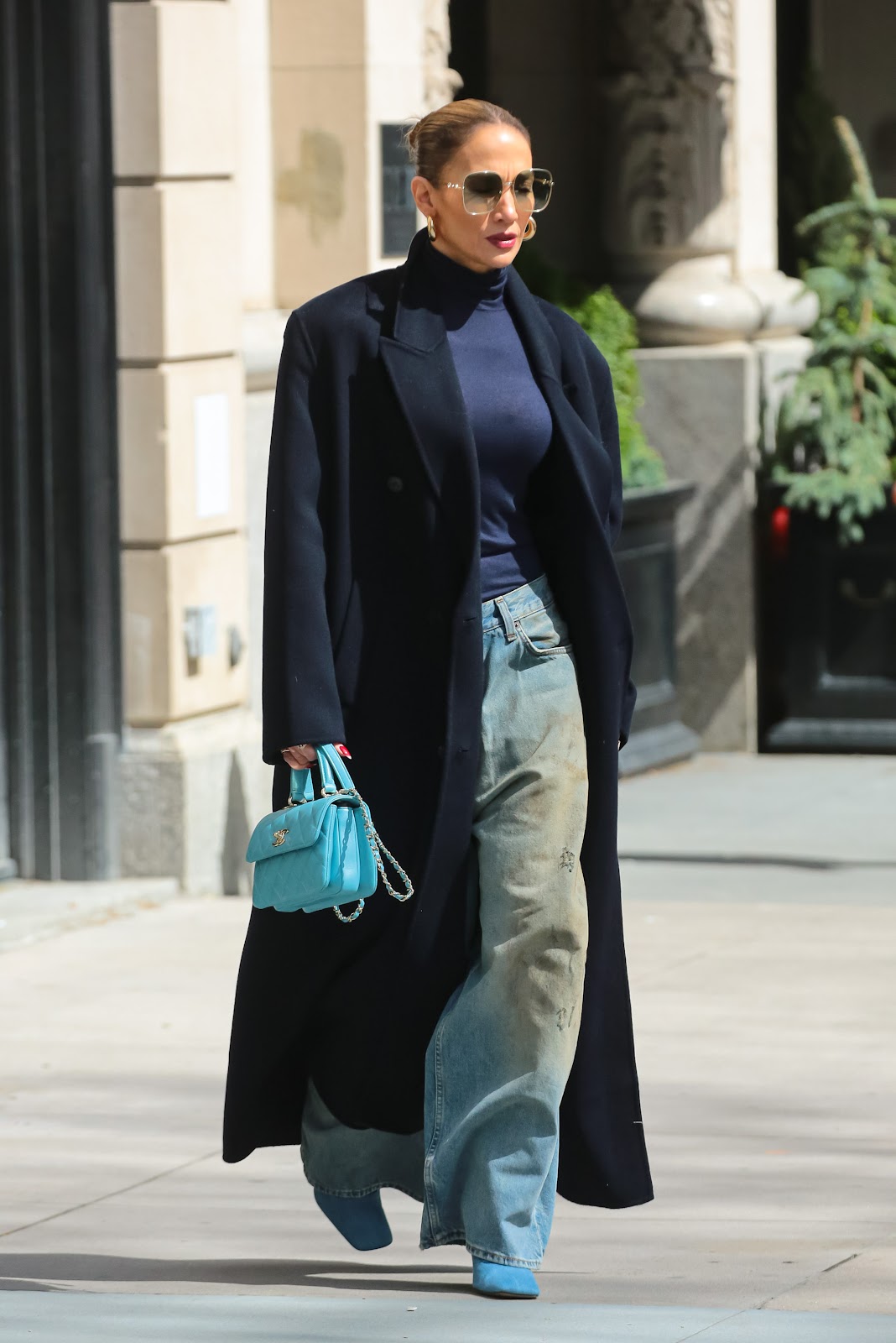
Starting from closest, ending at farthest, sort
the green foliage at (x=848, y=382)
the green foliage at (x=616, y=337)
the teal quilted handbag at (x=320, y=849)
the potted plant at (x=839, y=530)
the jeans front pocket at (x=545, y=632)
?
the teal quilted handbag at (x=320, y=849) → the jeans front pocket at (x=545, y=632) → the green foliage at (x=616, y=337) → the green foliage at (x=848, y=382) → the potted plant at (x=839, y=530)

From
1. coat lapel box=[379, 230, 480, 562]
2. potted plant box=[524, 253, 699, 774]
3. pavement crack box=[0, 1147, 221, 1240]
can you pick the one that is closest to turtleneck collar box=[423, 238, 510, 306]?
coat lapel box=[379, 230, 480, 562]

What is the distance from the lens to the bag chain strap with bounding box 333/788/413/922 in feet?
14.3

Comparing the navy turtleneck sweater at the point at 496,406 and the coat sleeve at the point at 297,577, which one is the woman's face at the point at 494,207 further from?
the coat sleeve at the point at 297,577

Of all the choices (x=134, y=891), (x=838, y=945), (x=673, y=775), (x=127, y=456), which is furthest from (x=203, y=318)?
(x=673, y=775)

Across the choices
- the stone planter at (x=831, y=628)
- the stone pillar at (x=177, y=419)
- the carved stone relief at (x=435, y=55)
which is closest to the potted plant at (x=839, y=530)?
the stone planter at (x=831, y=628)

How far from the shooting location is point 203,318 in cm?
871

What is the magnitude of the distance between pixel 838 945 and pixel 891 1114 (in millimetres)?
1956

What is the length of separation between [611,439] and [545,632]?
0.41 meters

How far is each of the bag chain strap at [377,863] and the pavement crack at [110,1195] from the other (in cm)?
111

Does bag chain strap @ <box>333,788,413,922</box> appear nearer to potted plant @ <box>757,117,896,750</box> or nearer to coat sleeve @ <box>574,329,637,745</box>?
coat sleeve @ <box>574,329,637,745</box>

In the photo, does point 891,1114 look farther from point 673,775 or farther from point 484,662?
point 673,775

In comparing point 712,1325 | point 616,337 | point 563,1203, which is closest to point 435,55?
point 616,337

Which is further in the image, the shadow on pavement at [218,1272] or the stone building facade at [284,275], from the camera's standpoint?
the stone building facade at [284,275]

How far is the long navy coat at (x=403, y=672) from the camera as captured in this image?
14.4 feet
